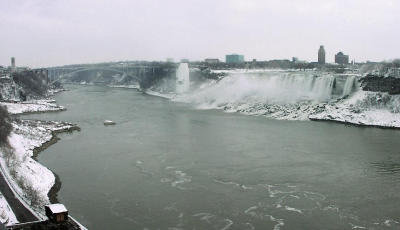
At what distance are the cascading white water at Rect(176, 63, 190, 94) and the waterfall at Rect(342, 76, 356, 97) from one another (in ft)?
64.6

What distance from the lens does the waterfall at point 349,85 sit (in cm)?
3033

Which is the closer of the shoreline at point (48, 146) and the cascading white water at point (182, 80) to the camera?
the shoreline at point (48, 146)

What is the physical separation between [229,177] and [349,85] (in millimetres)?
19559

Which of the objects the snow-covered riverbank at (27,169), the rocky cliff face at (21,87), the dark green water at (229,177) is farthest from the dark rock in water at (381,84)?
the rocky cliff face at (21,87)

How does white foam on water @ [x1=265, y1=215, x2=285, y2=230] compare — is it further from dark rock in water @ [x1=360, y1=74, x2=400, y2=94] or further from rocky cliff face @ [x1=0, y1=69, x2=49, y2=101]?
rocky cliff face @ [x1=0, y1=69, x2=49, y2=101]

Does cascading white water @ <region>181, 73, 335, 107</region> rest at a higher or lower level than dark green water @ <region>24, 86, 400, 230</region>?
higher

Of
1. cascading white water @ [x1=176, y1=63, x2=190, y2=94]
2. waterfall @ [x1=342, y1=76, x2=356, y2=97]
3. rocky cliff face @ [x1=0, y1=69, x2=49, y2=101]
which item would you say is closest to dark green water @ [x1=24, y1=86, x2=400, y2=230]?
waterfall @ [x1=342, y1=76, x2=356, y2=97]

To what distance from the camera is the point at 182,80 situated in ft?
163

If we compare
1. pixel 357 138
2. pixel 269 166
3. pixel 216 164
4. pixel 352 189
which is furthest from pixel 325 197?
pixel 357 138

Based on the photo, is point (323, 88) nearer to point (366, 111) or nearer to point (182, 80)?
point (366, 111)

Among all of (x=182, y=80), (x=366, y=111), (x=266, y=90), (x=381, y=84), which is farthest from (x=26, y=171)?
(x=182, y=80)

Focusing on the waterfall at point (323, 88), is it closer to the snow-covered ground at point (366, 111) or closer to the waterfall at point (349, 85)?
the waterfall at point (349, 85)

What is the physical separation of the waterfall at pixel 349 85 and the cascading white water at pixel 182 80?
19680 millimetres

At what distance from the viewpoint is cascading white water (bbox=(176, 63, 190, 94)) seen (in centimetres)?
4830
